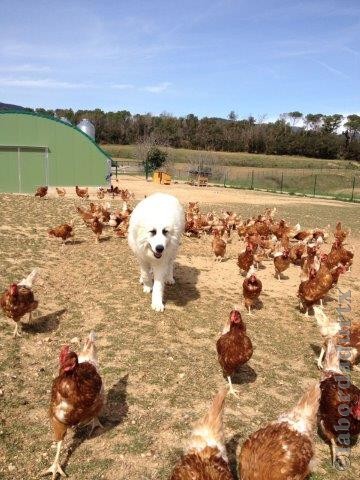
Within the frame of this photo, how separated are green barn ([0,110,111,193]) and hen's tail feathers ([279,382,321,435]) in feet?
88.8

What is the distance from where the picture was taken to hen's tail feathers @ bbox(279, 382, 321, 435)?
3.73 metres

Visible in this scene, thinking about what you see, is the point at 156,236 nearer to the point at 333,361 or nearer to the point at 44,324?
the point at 44,324

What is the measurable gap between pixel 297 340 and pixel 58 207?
1381 cm

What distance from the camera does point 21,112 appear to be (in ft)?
89.3

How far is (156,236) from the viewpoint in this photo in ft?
24.3

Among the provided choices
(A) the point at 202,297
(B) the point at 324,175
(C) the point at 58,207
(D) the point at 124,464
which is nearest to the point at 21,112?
Result: (C) the point at 58,207

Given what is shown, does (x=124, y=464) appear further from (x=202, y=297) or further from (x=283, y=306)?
(x=283, y=306)

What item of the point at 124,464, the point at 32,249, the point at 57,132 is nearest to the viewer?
the point at 124,464

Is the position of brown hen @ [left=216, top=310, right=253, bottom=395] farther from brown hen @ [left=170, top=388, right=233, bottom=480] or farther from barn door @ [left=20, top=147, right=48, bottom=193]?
barn door @ [left=20, top=147, right=48, bottom=193]

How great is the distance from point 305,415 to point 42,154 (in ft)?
91.3

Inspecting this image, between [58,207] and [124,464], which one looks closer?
[124,464]

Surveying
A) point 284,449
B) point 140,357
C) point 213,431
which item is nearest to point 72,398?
point 213,431

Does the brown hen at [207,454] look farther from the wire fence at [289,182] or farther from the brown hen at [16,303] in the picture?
the wire fence at [289,182]

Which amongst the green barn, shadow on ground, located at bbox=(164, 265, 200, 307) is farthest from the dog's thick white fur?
the green barn
